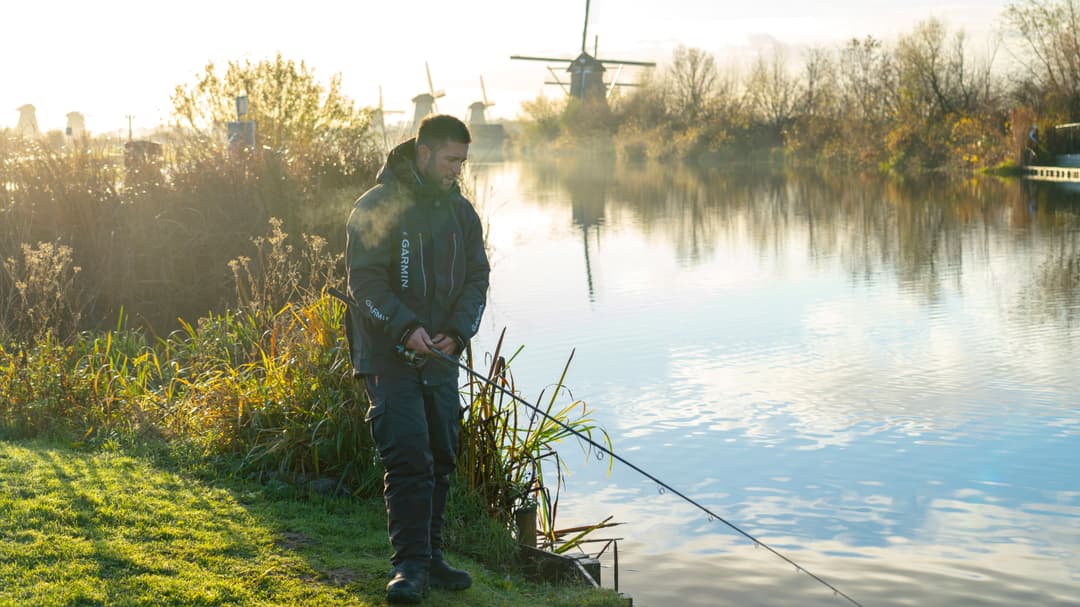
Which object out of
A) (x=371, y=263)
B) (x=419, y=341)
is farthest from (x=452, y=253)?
(x=419, y=341)

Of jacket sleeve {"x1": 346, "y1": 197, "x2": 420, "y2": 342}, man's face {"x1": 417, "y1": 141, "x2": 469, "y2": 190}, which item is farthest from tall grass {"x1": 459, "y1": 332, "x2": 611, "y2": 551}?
man's face {"x1": 417, "y1": 141, "x2": 469, "y2": 190}

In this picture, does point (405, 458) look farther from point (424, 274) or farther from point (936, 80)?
point (936, 80)

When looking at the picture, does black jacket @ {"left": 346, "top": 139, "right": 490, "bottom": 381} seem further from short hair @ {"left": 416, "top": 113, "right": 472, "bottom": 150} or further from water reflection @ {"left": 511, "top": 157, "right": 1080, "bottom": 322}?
water reflection @ {"left": 511, "top": 157, "right": 1080, "bottom": 322}

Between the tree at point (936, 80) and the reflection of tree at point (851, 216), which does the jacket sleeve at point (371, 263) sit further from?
the tree at point (936, 80)

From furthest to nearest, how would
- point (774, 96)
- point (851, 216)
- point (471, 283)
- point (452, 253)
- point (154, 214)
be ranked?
point (774, 96)
point (851, 216)
point (154, 214)
point (471, 283)
point (452, 253)

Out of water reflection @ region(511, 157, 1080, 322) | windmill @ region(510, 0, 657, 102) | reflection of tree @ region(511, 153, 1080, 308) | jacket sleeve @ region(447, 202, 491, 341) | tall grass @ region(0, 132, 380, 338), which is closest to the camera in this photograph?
jacket sleeve @ region(447, 202, 491, 341)

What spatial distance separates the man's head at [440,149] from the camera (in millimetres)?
4879

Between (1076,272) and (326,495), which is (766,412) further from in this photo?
(1076,272)

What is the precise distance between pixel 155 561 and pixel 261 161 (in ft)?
40.0

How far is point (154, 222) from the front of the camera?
51.8ft

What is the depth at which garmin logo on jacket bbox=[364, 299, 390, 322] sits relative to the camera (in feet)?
15.6

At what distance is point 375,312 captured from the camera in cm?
478

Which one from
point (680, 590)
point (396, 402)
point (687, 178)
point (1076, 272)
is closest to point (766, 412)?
point (680, 590)

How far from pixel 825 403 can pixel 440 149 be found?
6.55 meters
